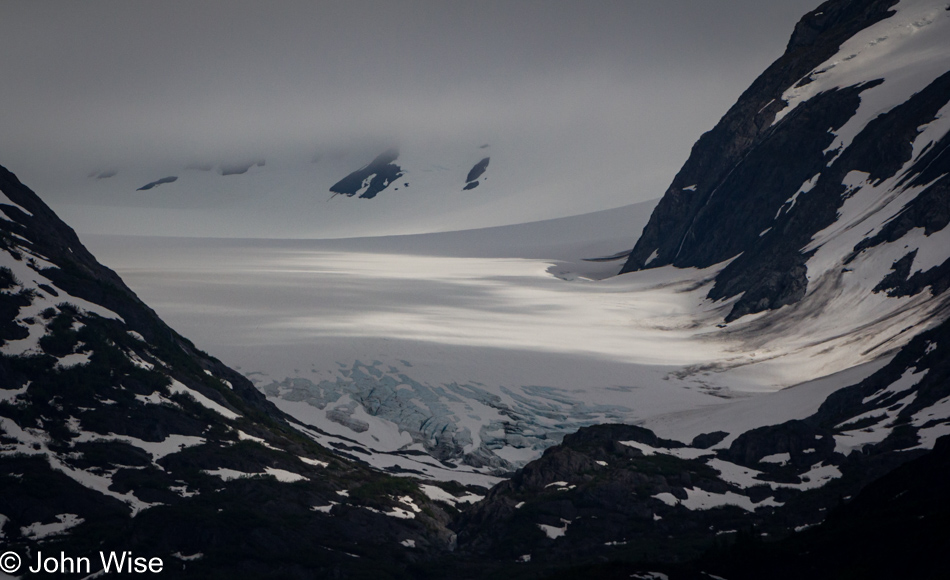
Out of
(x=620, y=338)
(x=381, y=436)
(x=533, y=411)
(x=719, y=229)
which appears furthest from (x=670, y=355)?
(x=719, y=229)

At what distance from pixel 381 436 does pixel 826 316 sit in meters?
49.9

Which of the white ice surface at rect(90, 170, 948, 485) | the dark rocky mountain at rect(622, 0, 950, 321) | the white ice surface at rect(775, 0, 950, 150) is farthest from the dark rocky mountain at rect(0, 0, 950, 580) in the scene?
the white ice surface at rect(775, 0, 950, 150)

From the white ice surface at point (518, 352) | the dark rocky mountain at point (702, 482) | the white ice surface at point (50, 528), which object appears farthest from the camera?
the white ice surface at point (518, 352)

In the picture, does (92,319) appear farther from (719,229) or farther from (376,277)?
(719,229)

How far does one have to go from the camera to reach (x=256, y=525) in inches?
2233

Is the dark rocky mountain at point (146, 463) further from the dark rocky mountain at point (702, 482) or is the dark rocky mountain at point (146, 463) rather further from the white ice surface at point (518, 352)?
the white ice surface at point (518, 352)

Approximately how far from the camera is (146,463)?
61094 millimetres

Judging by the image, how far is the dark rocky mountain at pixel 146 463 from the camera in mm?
53375

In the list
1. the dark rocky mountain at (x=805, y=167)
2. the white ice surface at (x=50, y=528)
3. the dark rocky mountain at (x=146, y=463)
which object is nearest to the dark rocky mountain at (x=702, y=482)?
A: the dark rocky mountain at (x=146, y=463)

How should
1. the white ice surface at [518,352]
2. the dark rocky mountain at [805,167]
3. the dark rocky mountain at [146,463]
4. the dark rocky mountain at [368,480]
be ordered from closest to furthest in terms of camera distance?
1. the dark rocky mountain at [368,480]
2. the dark rocky mountain at [146,463]
3. the white ice surface at [518,352]
4. the dark rocky mountain at [805,167]

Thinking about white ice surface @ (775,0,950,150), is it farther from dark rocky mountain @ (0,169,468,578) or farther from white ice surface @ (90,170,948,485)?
dark rocky mountain @ (0,169,468,578)

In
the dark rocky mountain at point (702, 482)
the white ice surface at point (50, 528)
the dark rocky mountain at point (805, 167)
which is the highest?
the dark rocky mountain at point (805, 167)

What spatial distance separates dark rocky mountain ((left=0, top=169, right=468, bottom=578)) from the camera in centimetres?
5338

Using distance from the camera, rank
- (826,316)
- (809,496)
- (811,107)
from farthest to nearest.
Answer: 1. (811,107)
2. (826,316)
3. (809,496)
